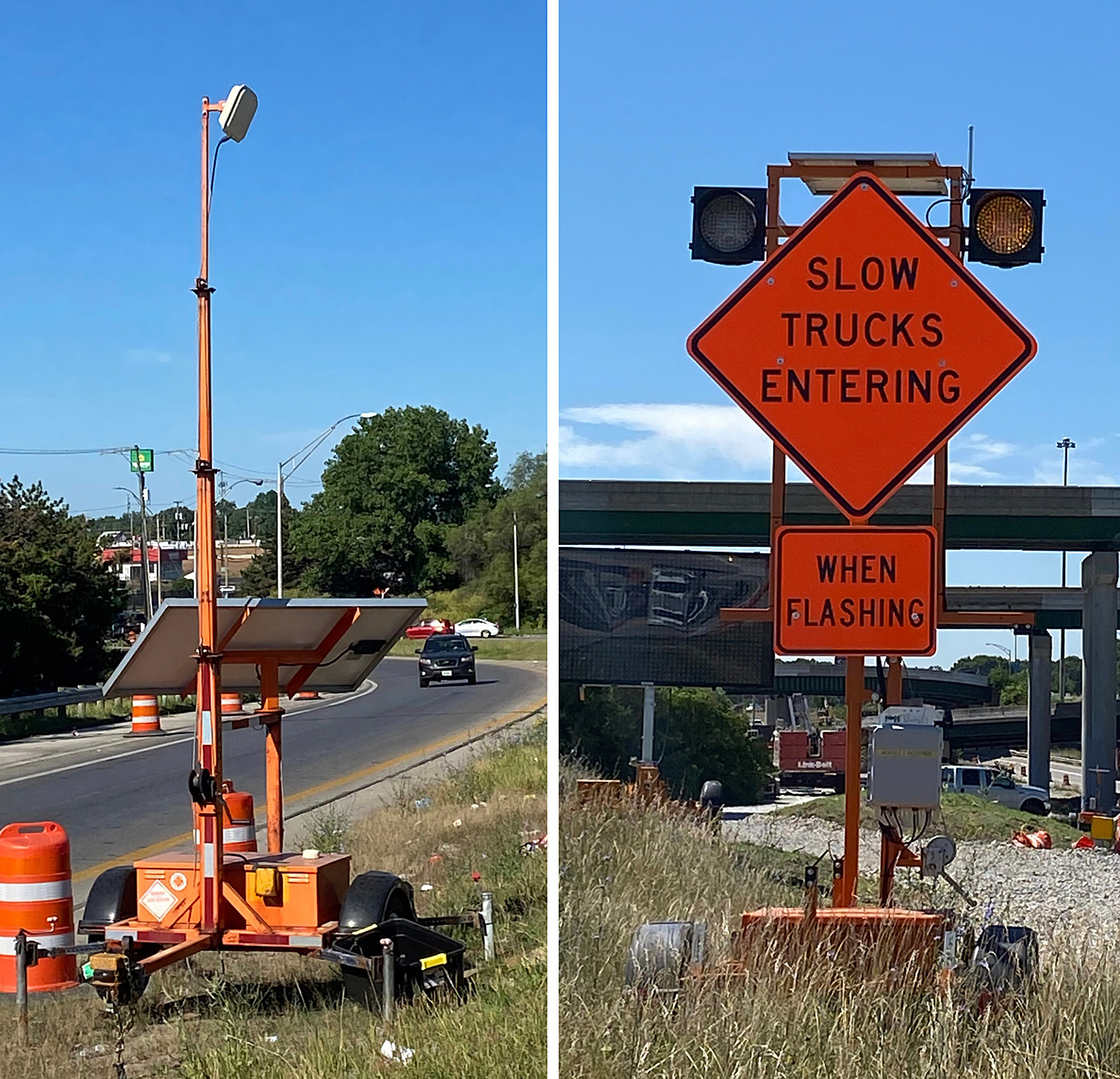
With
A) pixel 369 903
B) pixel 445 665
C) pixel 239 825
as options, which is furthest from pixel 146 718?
pixel 445 665

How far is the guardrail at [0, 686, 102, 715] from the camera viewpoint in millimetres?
22375

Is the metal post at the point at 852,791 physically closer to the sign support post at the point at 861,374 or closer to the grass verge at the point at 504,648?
the sign support post at the point at 861,374

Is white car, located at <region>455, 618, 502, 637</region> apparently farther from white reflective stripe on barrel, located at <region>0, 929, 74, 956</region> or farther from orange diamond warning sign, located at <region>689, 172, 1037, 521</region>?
orange diamond warning sign, located at <region>689, 172, 1037, 521</region>

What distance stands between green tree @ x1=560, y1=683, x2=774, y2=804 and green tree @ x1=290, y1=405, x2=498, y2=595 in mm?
40456

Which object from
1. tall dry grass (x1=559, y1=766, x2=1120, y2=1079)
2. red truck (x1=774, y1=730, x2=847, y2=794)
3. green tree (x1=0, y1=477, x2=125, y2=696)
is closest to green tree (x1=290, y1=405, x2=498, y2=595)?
green tree (x1=0, y1=477, x2=125, y2=696)

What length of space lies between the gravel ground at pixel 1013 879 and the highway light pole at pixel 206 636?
2.28 m

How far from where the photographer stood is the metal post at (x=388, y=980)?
5.15 meters

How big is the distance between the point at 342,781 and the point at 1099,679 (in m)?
7.56

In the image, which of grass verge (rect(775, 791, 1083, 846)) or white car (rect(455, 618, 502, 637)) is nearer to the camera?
grass verge (rect(775, 791, 1083, 846))

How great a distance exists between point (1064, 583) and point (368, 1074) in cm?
713

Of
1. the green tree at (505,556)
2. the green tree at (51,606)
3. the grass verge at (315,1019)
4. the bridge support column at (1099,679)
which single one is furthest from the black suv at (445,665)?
the grass verge at (315,1019)

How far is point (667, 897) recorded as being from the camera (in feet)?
18.2

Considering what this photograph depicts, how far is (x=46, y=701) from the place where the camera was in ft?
76.3

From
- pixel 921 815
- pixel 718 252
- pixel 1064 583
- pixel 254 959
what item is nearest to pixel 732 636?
pixel 921 815
